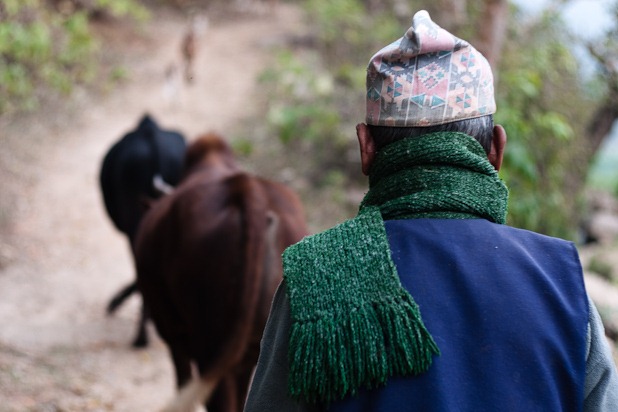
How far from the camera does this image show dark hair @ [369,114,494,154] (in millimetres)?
1402

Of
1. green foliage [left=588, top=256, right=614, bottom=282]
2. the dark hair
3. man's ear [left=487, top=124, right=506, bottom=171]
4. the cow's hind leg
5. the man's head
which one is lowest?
green foliage [left=588, top=256, right=614, bottom=282]

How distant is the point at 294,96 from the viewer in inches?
457

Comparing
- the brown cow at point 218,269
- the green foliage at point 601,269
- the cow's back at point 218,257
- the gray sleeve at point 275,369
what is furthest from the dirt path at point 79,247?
the green foliage at point 601,269

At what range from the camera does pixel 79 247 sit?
24.9ft

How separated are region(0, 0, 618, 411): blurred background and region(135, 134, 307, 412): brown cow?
1.43 meters

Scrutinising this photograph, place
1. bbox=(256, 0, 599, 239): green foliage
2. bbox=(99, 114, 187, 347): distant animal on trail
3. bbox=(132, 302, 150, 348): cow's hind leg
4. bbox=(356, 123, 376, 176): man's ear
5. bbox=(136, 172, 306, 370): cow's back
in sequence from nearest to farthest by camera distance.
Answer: bbox=(356, 123, 376, 176): man's ear
bbox=(136, 172, 306, 370): cow's back
bbox=(99, 114, 187, 347): distant animal on trail
bbox=(132, 302, 150, 348): cow's hind leg
bbox=(256, 0, 599, 239): green foliage

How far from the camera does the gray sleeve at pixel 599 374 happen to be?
1320mm

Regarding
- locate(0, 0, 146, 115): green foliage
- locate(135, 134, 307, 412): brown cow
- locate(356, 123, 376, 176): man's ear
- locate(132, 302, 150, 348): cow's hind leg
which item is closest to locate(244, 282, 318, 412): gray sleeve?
locate(356, 123, 376, 176): man's ear

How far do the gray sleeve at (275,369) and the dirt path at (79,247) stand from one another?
3.32m

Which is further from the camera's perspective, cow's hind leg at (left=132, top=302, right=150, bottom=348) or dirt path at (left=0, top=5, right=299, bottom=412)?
cow's hind leg at (left=132, top=302, right=150, bottom=348)

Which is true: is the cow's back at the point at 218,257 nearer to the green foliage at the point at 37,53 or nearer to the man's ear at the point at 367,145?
the man's ear at the point at 367,145

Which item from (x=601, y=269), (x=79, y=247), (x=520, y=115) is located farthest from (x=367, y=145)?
(x=601, y=269)

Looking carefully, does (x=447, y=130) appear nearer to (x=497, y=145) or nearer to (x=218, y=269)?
→ (x=497, y=145)

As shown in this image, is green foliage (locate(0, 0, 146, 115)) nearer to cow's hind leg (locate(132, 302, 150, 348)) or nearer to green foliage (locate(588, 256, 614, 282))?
cow's hind leg (locate(132, 302, 150, 348))
